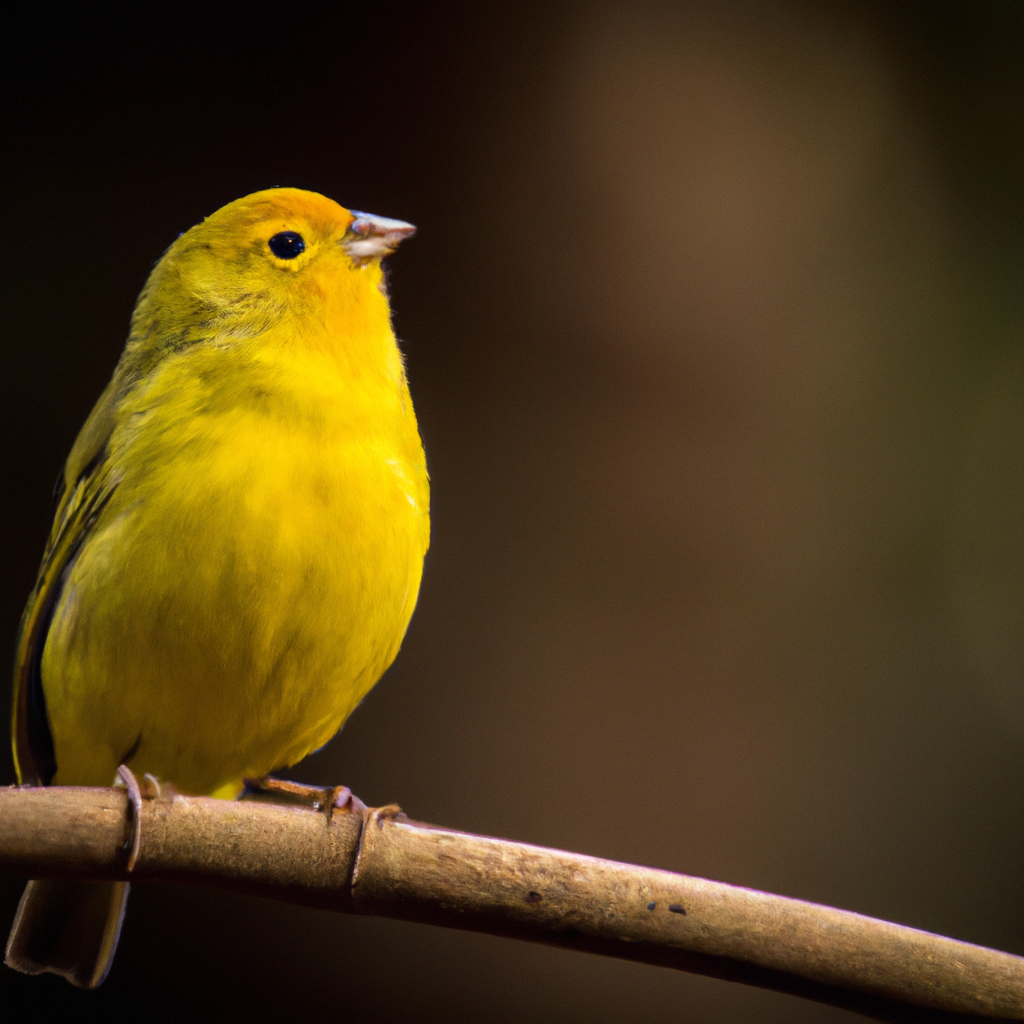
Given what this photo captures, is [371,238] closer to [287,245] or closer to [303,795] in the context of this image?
[287,245]

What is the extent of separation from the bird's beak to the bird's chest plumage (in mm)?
191

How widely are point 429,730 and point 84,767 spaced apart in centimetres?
71

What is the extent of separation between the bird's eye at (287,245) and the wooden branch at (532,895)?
0.65 metres

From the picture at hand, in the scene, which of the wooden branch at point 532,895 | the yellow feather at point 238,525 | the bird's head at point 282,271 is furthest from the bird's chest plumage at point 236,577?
the wooden branch at point 532,895

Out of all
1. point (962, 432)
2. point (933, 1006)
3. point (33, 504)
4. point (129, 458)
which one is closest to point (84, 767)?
point (129, 458)

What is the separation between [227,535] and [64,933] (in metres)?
0.57

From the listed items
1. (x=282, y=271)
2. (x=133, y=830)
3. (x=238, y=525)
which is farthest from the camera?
(x=282, y=271)

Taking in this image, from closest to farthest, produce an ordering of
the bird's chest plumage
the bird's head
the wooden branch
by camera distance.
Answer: the wooden branch
the bird's chest plumage
the bird's head

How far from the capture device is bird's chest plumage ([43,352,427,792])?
109 centimetres

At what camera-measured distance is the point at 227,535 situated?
1082mm

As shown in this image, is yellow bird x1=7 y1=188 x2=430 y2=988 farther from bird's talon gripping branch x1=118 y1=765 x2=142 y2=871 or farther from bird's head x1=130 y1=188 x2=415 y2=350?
bird's talon gripping branch x1=118 y1=765 x2=142 y2=871

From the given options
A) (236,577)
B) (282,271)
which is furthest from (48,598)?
(282,271)

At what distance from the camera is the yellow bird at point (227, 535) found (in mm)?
1100

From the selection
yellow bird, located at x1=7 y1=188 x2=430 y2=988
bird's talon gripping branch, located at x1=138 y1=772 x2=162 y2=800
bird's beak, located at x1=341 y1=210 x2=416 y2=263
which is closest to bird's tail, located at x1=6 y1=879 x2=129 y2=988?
yellow bird, located at x1=7 y1=188 x2=430 y2=988
